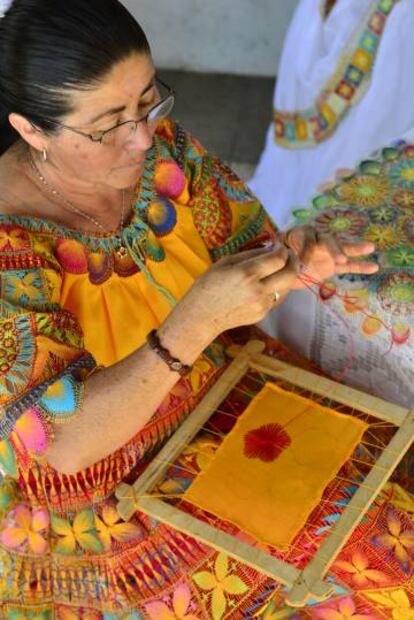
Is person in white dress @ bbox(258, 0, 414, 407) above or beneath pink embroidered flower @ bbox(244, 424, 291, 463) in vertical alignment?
above

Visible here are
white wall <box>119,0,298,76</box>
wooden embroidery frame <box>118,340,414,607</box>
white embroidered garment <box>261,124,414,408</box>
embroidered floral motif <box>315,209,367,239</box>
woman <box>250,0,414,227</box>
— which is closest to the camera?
wooden embroidery frame <box>118,340,414,607</box>

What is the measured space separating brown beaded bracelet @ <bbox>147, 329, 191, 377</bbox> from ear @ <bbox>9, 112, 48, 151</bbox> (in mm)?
358

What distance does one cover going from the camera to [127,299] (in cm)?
154

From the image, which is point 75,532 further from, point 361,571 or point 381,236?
point 381,236

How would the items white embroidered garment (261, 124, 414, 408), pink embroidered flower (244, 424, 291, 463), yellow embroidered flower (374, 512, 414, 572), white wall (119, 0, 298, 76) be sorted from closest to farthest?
1. yellow embroidered flower (374, 512, 414, 572)
2. pink embroidered flower (244, 424, 291, 463)
3. white embroidered garment (261, 124, 414, 408)
4. white wall (119, 0, 298, 76)

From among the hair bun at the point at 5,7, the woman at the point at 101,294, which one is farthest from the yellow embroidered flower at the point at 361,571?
the hair bun at the point at 5,7

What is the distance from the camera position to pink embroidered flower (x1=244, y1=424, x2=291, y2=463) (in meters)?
1.48

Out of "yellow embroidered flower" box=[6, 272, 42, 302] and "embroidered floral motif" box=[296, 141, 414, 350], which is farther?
"embroidered floral motif" box=[296, 141, 414, 350]

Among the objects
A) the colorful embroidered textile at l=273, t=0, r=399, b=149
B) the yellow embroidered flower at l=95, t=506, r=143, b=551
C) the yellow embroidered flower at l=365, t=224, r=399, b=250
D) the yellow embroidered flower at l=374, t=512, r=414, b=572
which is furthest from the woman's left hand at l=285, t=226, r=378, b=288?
the colorful embroidered textile at l=273, t=0, r=399, b=149

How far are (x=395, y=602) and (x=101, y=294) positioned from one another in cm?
70

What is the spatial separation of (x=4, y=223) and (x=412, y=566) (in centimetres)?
84

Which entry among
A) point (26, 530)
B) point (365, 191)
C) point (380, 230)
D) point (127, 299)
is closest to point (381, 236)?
point (380, 230)

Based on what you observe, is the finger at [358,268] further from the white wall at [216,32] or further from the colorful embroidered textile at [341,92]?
the white wall at [216,32]

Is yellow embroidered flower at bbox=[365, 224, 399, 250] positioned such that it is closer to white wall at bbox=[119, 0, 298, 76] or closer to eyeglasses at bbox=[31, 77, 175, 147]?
eyeglasses at bbox=[31, 77, 175, 147]
